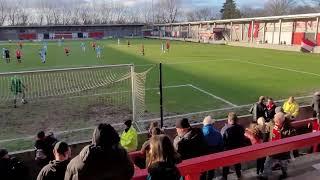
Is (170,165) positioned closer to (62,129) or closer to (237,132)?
(237,132)

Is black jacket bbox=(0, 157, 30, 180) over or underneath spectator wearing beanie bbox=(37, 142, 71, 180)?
underneath

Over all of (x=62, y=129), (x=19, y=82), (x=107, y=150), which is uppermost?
(x=107, y=150)

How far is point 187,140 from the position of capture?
5.48 m

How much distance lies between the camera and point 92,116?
14156 mm

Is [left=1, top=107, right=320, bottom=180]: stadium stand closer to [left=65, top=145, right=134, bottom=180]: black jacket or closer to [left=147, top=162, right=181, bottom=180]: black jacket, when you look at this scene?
[left=147, top=162, right=181, bottom=180]: black jacket

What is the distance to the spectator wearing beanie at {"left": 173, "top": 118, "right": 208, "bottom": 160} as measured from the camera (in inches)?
212

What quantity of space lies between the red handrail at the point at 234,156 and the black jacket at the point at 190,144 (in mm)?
154

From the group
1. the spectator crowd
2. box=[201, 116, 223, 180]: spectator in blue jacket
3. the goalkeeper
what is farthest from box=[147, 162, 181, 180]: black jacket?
the goalkeeper

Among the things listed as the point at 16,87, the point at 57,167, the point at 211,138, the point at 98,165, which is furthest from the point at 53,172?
the point at 16,87

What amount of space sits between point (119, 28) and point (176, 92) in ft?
315

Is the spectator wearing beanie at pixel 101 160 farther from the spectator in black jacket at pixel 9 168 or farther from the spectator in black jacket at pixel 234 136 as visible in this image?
the spectator in black jacket at pixel 234 136

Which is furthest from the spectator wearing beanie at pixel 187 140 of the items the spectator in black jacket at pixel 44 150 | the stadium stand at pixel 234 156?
the spectator in black jacket at pixel 44 150

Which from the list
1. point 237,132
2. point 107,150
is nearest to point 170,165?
point 107,150

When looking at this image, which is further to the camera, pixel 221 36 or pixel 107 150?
pixel 221 36
